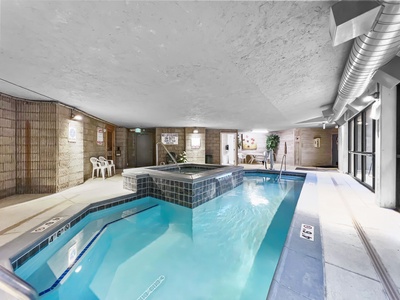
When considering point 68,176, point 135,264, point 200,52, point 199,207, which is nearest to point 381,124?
point 200,52

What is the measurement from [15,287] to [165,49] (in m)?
1.99

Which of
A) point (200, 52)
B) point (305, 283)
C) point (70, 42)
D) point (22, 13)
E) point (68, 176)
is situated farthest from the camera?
point (68, 176)

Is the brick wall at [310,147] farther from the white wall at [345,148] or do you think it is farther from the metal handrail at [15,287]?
the metal handrail at [15,287]

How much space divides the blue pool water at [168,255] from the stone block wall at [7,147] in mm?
2030

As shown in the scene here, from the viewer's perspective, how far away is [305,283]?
1.06 meters

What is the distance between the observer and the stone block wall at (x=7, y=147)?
10.6 ft

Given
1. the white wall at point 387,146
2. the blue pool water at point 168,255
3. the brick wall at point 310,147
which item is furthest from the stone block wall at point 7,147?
the brick wall at point 310,147

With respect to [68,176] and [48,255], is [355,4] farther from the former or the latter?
[68,176]

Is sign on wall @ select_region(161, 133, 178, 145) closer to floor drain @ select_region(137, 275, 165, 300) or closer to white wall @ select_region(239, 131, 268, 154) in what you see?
white wall @ select_region(239, 131, 268, 154)

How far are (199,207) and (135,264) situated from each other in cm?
174

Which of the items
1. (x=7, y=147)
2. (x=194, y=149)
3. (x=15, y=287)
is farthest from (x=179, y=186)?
(x=194, y=149)

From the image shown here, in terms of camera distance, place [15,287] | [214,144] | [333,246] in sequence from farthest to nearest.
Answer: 1. [214,144]
2. [333,246]
3. [15,287]

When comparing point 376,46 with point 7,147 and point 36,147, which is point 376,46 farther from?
point 7,147

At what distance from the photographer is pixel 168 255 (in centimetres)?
207
